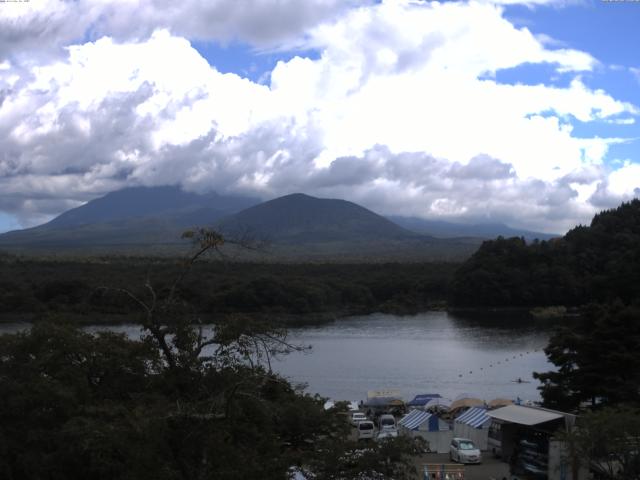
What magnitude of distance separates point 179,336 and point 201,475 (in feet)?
4.06

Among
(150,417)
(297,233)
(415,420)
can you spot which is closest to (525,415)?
(415,420)

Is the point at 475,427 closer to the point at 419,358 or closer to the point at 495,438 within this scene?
the point at 495,438

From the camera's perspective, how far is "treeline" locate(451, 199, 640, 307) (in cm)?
5472

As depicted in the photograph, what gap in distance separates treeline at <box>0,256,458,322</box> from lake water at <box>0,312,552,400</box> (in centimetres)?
359

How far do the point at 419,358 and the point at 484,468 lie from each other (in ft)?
67.7

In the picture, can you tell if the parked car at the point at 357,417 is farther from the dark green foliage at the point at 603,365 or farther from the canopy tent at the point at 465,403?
the dark green foliage at the point at 603,365

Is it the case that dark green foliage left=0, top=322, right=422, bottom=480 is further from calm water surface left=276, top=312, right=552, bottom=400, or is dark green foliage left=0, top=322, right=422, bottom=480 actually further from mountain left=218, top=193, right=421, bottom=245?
mountain left=218, top=193, right=421, bottom=245

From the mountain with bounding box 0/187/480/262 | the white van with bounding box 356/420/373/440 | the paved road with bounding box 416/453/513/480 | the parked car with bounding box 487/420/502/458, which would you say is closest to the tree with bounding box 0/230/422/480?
the paved road with bounding box 416/453/513/480

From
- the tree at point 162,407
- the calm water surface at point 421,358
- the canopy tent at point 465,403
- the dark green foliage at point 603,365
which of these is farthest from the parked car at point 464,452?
the calm water surface at point 421,358

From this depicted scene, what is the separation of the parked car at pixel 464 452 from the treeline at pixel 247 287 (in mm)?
25580

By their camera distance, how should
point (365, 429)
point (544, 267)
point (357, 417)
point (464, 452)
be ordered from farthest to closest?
point (544, 267) < point (357, 417) < point (365, 429) < point (464, 452)

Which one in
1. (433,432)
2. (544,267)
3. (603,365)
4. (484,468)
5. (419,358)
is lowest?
(419,358)

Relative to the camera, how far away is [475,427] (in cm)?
1689

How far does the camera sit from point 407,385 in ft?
95.8
